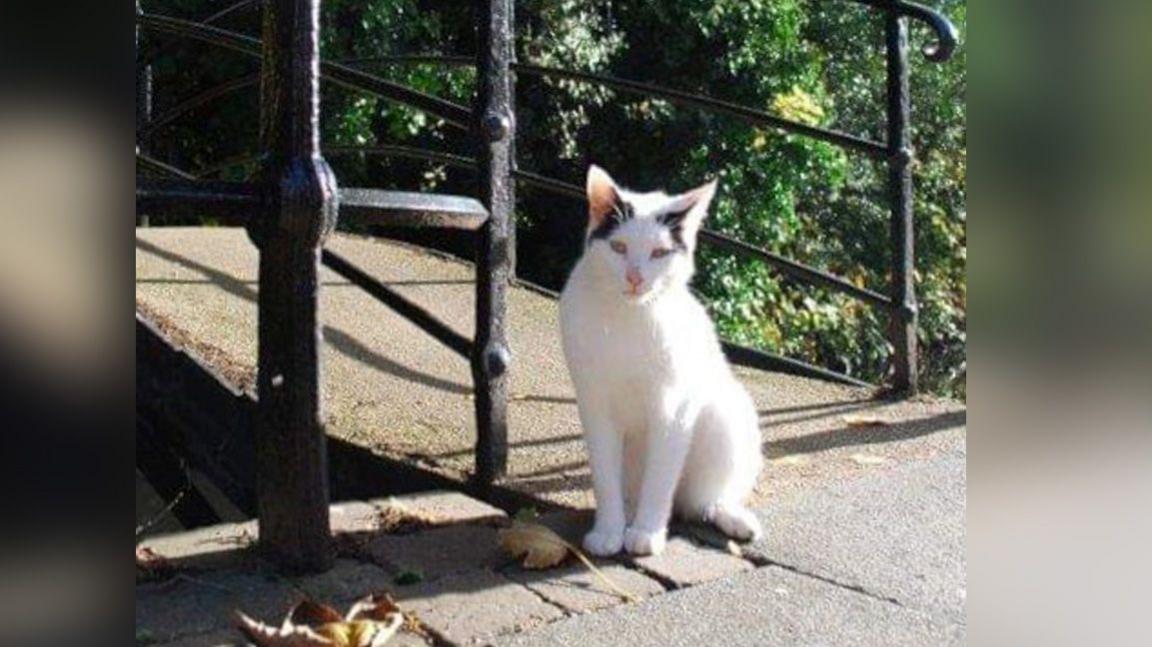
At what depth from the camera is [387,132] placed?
6.55 m

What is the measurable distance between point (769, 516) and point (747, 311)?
16.4ft

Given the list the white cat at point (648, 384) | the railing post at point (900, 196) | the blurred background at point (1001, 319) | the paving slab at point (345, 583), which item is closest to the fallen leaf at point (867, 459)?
the white cat at point (648, 384)

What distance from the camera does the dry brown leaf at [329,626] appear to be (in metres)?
1.48

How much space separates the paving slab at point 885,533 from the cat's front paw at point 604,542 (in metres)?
0.25

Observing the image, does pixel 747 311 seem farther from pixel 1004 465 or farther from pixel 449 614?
pixel 1004 465

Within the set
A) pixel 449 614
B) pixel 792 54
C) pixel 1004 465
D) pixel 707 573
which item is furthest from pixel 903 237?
pixel 792 54

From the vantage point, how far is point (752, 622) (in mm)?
1699

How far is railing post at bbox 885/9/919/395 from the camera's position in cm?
317

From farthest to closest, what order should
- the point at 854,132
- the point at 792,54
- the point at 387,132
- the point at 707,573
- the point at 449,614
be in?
the point at 854,132 < the point at 792,54 < the point at 387,132 < the point at 707,573 < the point at 449,614

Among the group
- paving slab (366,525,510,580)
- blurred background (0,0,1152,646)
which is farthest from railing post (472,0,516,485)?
blurred background (0,0,1152,646)

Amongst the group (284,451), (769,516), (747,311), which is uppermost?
(284,451)

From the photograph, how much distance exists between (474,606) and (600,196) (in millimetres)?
886

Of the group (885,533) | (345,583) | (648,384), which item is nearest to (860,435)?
(885,533)

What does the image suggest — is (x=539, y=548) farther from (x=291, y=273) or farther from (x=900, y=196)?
(x=900, y=196)
